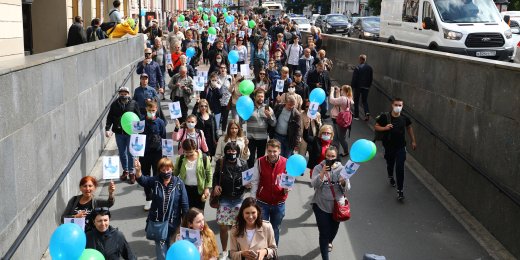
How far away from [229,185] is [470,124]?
183 inches

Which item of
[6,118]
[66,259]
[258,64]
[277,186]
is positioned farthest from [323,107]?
[66,259]

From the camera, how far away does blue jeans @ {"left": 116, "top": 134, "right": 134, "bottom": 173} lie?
34.9 feet

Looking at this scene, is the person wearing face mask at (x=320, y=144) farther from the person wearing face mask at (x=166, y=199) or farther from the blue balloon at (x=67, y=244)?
the blue balloon at (x=67, y=244)

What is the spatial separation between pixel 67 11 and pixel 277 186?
45.2 feet

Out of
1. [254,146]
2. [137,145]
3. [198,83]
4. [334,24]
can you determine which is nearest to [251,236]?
[137,145]

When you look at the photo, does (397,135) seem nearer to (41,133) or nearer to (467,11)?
(41,133)

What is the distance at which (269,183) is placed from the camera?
7469mm

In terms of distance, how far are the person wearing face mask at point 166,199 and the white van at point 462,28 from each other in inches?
484

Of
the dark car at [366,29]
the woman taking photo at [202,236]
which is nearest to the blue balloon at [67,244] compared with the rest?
the woman taking photo at [202,236]

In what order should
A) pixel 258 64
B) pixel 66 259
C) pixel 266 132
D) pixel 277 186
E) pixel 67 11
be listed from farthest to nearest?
pixel 67 11
pixel 258 64
pixel 266 132
pixel 277 186
pixel 66 259

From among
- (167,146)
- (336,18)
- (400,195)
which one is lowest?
(400,195)

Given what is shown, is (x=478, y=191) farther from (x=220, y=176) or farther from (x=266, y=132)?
(x=220, y=176)

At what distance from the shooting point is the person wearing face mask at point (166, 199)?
22.6 feet

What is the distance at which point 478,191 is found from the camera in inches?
376
